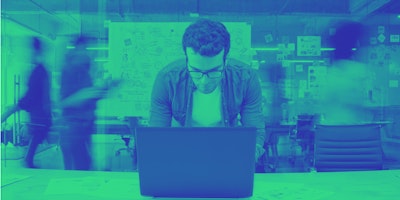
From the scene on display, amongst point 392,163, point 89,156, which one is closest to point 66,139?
point 89,156

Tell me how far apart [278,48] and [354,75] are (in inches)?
47.4

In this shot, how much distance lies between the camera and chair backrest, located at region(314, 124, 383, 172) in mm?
2912

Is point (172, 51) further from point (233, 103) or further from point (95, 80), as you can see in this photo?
point (233, 103)

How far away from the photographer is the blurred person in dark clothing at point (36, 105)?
5312 mm

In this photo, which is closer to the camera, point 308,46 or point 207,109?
point 207,109

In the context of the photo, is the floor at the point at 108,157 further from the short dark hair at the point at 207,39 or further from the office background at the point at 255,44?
the short dark hair at the point at 207,39

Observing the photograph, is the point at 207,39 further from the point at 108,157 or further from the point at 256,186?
the point at 108,157

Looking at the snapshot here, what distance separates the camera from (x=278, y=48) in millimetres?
6992

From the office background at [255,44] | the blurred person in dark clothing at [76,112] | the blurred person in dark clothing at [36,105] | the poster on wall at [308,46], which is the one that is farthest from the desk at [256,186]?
the poster on wall at [308,46]

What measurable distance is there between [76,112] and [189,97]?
2.42m

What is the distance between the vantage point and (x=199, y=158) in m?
1.55

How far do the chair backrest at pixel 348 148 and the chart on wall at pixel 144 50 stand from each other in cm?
256

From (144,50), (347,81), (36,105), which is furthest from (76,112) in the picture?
(347,81)

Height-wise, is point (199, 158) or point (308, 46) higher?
point (308, 46)
